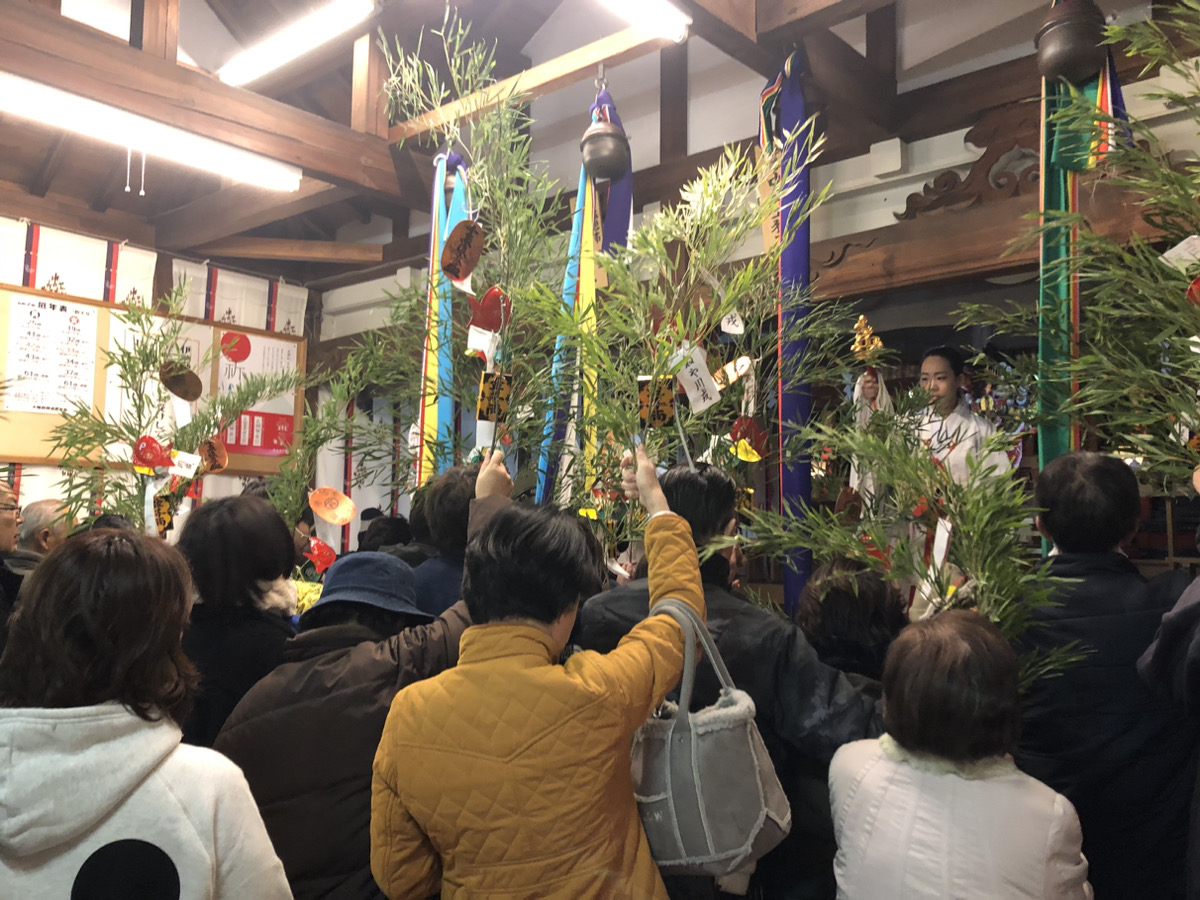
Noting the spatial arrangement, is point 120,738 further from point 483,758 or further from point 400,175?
point 400,175

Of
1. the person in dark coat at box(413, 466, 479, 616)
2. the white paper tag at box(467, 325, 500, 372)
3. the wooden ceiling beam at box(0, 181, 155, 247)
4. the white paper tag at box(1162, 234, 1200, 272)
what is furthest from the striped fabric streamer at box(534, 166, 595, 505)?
the wooden ceiling beam at box(0, 181, 155, 247)

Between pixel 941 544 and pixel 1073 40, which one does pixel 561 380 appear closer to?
pixel 941 544

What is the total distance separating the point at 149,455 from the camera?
2.87 m

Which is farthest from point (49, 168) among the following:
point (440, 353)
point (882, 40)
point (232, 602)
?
point (232, 602)

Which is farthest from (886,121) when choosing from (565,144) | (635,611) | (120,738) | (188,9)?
(188,9)

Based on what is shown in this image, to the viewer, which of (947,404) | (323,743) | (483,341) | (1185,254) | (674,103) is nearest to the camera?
(323,743)

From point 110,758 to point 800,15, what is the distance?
10.5 feet

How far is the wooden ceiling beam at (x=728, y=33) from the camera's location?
10.1 feet

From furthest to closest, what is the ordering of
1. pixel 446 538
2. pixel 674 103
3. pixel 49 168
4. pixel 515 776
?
pixel 49 168, pixel 674 103, pixel 446 538, pixel 515 776

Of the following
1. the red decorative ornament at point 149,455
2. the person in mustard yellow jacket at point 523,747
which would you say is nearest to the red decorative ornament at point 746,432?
the person in mustard yellow jacket at point 523,747

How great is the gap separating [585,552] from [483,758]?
29cm

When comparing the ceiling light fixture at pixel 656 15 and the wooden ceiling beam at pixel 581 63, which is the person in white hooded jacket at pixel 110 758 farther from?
the wooden ceiling beam at pixel 581 63

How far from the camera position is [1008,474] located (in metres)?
1.53

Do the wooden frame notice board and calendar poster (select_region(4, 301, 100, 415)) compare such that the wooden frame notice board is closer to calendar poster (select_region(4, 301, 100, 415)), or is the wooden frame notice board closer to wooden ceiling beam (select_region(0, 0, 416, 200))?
calendar poster (select_region(4, 301, 100, 415))
